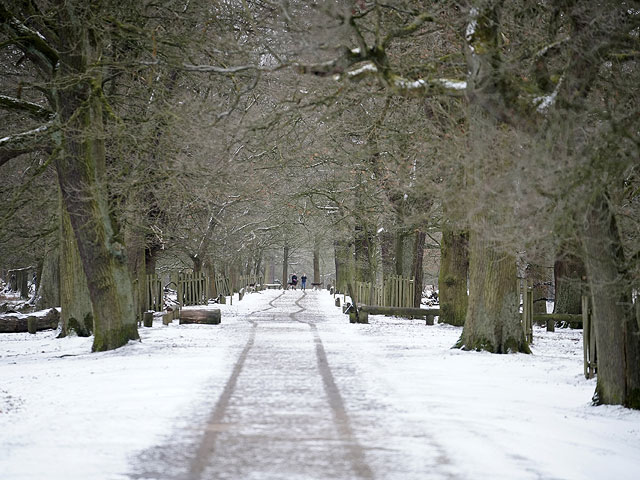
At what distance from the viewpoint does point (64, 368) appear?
582 inches

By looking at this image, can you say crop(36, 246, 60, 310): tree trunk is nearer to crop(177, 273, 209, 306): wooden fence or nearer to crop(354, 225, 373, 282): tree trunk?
crop(177, 273, 209, 306): wooden fence

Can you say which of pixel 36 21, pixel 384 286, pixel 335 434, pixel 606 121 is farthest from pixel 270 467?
pixel 384 286

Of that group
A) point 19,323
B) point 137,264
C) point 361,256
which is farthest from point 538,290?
point 19,323

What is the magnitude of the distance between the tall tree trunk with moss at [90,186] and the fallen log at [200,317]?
7.43m

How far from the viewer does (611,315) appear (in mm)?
10148

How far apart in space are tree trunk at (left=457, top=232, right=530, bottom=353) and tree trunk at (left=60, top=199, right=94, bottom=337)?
9.38 meters

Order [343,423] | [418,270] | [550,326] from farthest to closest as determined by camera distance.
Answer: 1. [418,270]
2. [550,326]
3. [343,423]

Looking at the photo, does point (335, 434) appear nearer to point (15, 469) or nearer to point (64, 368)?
point (15, 469)

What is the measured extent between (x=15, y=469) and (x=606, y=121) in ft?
20.6

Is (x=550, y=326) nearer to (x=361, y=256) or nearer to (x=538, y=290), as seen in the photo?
(x=538, y=290)

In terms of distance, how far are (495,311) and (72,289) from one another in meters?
10.2

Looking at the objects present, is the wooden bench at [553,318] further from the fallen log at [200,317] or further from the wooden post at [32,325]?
the wooden post at [32,325]

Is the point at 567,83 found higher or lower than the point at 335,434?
higher

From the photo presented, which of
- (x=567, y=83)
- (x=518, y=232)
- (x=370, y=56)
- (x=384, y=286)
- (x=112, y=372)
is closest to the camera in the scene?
(x=518, y=232)
